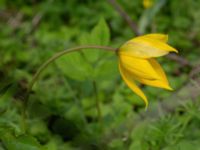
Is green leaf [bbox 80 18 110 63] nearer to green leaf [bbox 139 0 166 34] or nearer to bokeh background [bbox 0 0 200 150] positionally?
bokeh background [bbox 0 0 200 150]

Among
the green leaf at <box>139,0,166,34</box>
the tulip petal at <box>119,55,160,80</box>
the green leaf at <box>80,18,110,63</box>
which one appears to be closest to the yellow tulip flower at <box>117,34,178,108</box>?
the tulip petal at <box>119,55,160,80</box>

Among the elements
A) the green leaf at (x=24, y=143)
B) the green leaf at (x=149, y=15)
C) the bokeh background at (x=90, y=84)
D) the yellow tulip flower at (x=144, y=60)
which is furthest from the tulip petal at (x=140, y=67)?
the green leaf at (x=149, y=15)

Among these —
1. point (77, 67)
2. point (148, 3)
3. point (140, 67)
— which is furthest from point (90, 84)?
point (148, 3)

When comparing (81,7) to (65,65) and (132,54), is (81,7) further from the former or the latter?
(132,54)

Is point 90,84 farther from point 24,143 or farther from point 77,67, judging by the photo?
point 24,143

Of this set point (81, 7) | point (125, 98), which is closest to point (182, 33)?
point (81, 7)

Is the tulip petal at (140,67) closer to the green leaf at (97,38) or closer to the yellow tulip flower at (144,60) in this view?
the yellow tulip flower at (144,60)
